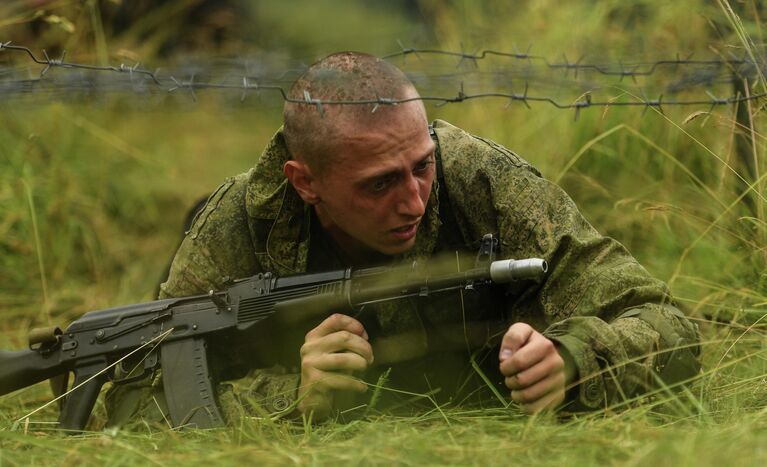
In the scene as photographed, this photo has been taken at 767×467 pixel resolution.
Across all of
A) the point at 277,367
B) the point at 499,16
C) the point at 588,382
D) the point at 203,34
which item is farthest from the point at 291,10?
the point at 588,382

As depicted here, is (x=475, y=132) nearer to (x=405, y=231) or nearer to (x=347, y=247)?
(x=347, y=247)

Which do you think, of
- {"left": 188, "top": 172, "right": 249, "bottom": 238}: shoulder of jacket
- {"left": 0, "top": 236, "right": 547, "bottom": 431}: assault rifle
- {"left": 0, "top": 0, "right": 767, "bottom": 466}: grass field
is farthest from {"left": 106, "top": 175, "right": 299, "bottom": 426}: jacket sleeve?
{"left": 0, "top": 0, "right": 767, "bottom": 466}: grass field

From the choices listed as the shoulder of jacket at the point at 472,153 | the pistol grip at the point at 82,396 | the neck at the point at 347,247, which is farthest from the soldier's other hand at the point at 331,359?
the pistol grip at the point at 82,396

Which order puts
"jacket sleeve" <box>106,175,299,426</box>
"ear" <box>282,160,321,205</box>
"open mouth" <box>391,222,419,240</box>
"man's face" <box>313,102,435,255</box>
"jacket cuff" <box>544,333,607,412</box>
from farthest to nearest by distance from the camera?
"jacket sleeve" <box>106,175,299,426</box>
"ear" <box>282,160,321,205</box>
"open mouth" <box>391,222,419,240</box>
"man's face" <box>313,102,435,255</box>
"jacket cuff" <box>544,333,607,412</box>

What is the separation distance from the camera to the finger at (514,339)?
282 cm

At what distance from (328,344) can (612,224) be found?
2.34 metres

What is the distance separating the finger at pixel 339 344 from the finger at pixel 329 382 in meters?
0.07

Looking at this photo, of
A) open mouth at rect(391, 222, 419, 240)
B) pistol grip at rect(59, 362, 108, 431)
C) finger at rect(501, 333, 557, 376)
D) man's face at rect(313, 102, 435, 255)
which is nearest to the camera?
finger at rect(501, 333, 557, 376)

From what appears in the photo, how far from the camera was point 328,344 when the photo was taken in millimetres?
3229

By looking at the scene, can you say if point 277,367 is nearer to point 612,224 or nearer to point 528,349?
point 528,349

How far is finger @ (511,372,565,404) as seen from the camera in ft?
9.41

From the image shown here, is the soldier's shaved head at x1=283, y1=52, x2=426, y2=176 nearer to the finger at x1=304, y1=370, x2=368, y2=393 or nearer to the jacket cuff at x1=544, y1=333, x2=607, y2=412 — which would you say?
the finger at x1=304, y1=370, x2=368, y2=393

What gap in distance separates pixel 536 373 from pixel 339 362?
64 cm

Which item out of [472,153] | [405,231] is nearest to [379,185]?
[405,231]
